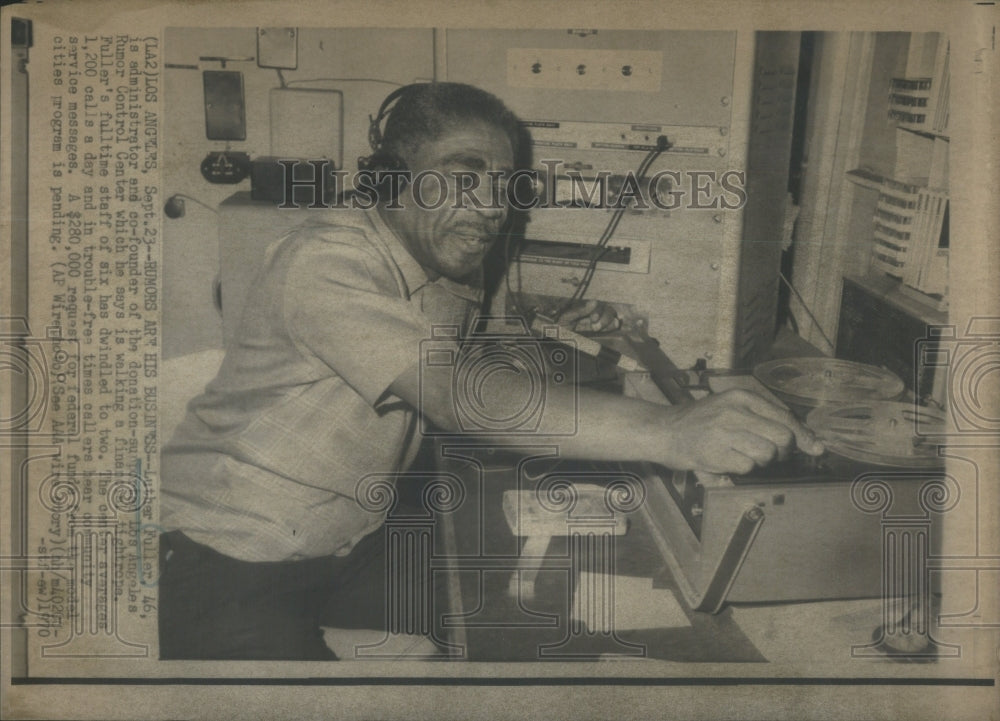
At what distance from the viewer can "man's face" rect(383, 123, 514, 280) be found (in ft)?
4.86

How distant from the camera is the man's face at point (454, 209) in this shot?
1480mm

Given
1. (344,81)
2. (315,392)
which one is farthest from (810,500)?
(344,81)

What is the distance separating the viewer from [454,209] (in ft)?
4.88

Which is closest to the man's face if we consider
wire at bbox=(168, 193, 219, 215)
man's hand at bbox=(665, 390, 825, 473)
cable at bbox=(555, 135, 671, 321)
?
cable at bbox=(555, 135, 671, 321)

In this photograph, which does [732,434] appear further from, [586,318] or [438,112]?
[438,112]

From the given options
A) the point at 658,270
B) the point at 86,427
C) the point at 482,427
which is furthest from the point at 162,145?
the point at 658,270

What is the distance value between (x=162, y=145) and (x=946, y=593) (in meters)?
1.23

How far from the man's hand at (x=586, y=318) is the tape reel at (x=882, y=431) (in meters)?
0.30

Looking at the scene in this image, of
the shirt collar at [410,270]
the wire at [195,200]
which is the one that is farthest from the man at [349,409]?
the wire at [195,200]

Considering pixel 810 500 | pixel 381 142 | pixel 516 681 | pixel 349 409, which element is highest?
pixel 381 142

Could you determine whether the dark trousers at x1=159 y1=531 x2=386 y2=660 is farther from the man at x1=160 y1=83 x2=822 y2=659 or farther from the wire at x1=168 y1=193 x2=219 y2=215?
the wire at x1=168 y1=193 x2=219 y2=215

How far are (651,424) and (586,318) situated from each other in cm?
17

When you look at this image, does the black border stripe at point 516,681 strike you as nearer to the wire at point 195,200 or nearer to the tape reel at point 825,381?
the tape reel at point 825,381

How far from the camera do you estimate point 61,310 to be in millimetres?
1506
